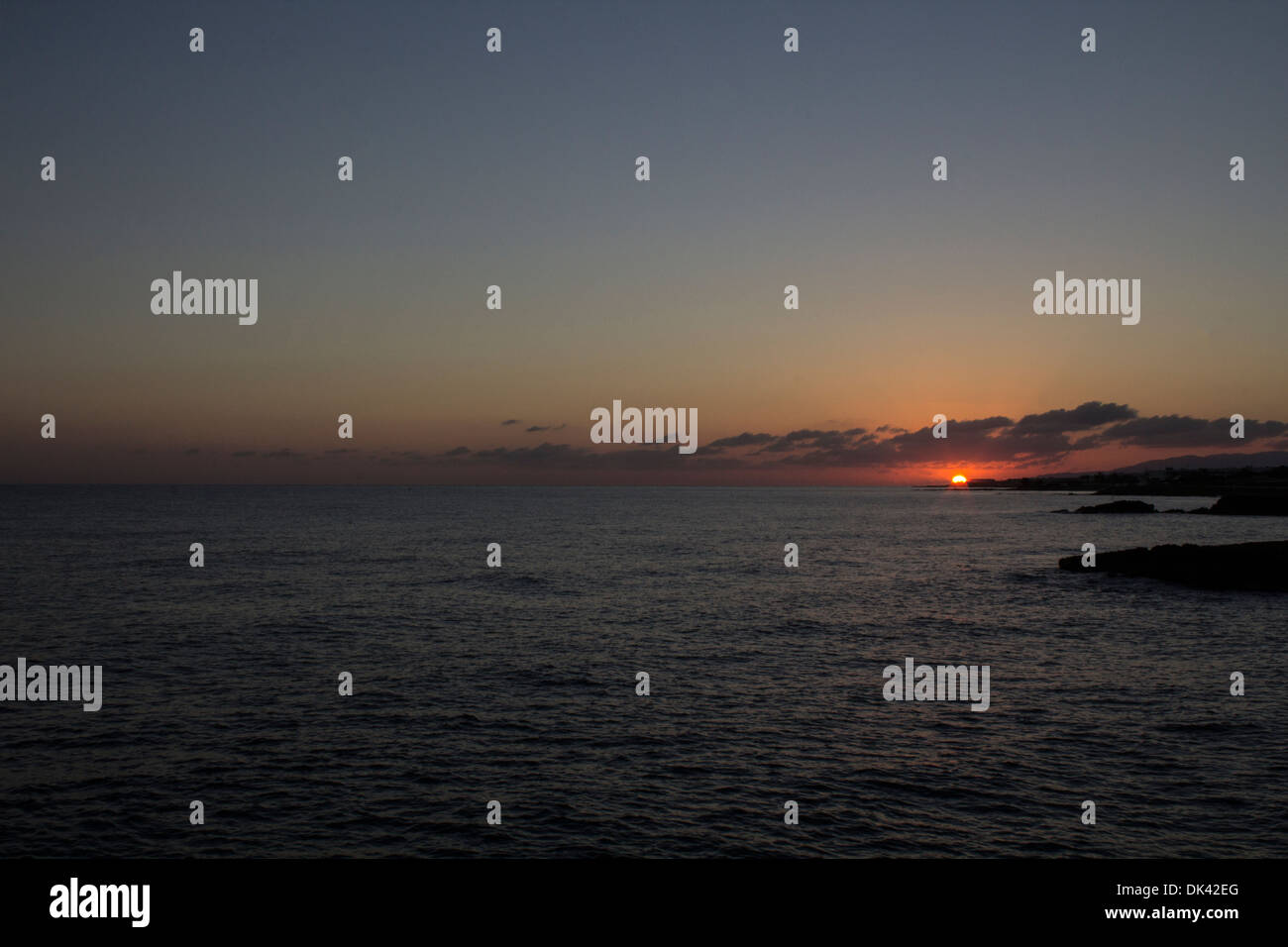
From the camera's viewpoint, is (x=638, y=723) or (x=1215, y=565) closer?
(x=638, y=723)

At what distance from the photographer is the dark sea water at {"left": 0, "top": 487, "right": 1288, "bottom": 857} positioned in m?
19.8

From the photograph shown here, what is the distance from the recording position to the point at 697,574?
74.1 m

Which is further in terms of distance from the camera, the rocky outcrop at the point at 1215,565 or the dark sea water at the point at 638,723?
the rocky outcrop at the point at 1215,565

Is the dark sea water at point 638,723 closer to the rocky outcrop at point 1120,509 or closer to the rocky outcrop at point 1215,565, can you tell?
the rocky outcrop at point 1215,565

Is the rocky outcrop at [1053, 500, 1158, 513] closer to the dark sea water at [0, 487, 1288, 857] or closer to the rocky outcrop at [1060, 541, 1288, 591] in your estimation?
the rocky outcrop at [1060, 541, 1288, 591]

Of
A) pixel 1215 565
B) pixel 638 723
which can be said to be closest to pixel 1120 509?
pixel 1215 565

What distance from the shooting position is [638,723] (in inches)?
1125

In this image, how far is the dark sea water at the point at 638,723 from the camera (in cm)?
1975

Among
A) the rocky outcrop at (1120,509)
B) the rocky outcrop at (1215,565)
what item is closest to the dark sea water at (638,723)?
the rocky outcrop at (1215,565)

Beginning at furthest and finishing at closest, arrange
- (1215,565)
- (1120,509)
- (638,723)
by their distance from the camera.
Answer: (1120,509), (1215,565), (638,723)

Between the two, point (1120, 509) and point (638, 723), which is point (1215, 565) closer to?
point (638, 723)
